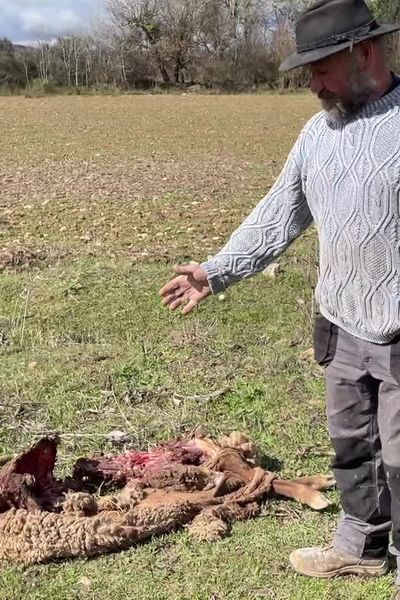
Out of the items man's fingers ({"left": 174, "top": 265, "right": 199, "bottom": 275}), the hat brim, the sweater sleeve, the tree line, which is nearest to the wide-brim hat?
the hat brim

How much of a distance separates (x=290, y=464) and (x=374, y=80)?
1848 millimetres

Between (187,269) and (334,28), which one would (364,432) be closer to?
(187,269)

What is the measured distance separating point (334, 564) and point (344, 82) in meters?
1.63

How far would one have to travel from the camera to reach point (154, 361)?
4.86 metres

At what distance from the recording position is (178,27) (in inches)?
2343

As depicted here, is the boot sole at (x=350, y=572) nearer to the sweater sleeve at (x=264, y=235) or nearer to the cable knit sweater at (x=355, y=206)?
the cable knit sweater at (x=355, y=206)

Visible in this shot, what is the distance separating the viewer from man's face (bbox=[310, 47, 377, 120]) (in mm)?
2475

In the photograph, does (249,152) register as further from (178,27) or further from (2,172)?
(178,27)

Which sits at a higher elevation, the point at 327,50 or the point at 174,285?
the point at 327,50

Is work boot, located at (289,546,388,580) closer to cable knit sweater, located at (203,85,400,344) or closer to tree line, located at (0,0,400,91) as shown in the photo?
cable knit sweater, located at (203,85,400,344)

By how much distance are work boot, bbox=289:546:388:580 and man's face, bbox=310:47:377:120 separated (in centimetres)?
150

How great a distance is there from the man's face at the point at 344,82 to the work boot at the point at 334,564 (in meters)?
1.50

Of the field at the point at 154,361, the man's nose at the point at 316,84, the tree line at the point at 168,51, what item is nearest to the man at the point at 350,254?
the man's nose at the point at 316,84

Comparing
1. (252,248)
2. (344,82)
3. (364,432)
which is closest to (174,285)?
(252,248)
